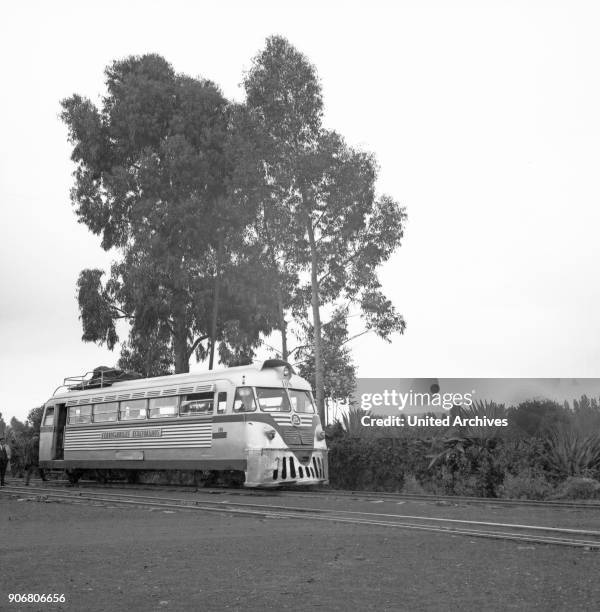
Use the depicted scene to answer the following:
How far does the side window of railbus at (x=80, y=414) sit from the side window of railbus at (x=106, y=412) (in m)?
0.54

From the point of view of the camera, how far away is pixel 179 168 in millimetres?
45156

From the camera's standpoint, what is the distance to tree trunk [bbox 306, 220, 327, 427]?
3411 cm

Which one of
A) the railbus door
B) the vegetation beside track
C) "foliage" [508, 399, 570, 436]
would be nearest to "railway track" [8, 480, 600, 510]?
the vegetation beside track

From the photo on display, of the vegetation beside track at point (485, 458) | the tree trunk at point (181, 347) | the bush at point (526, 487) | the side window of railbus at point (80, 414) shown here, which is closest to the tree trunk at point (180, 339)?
the tree trunk at point (181, 347)

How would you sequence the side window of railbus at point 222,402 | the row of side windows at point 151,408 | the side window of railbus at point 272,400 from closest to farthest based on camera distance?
the side window of railbus at point 272,400
the side window of railbus at point 222,402
the row of side windows at point 151,408

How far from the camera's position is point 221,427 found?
25031mm

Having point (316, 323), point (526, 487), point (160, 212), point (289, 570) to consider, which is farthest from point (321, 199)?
point (289, 570)

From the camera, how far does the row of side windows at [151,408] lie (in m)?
25.8

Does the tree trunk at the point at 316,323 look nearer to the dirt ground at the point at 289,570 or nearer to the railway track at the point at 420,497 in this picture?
the railway track at the point at 420,497

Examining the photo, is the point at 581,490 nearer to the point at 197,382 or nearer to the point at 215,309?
the point at 197,382

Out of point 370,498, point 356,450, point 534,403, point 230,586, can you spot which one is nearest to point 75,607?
point 230,586

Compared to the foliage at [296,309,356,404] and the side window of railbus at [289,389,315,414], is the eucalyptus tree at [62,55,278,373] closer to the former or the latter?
the foliage at [296,309,356,404]

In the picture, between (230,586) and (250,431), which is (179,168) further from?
(230,586)

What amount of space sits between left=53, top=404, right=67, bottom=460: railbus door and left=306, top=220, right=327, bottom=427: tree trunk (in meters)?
9.38
